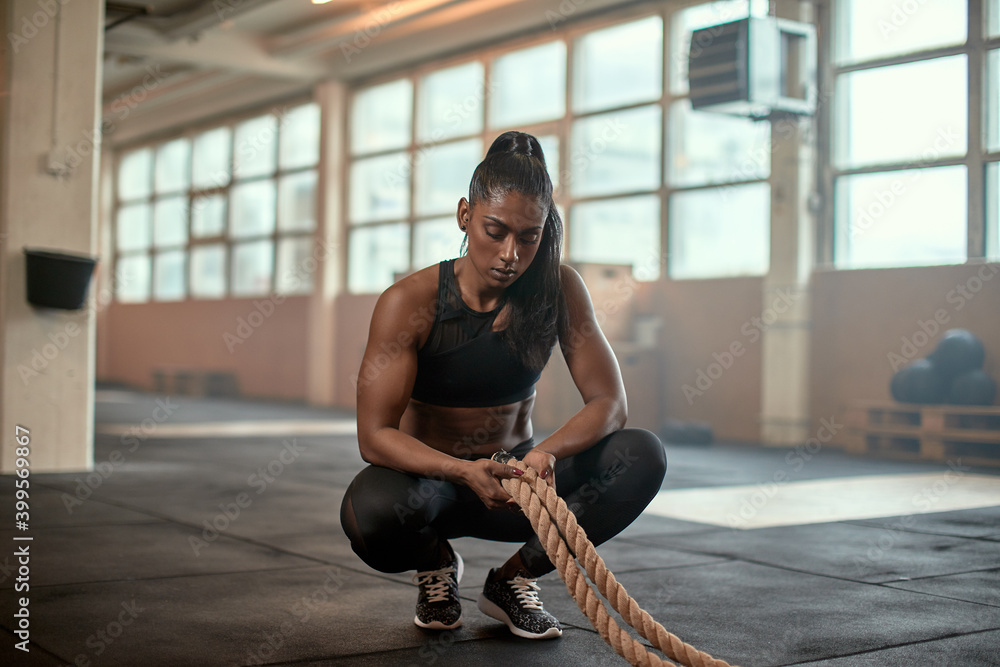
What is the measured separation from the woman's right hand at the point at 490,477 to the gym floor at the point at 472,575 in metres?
0.35

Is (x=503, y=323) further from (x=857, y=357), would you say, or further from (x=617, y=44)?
(x=617, y=44)

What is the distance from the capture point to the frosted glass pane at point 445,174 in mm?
9859

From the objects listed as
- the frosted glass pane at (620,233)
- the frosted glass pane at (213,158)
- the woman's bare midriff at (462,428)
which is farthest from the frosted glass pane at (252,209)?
the woman's bare midriff at (462,428)

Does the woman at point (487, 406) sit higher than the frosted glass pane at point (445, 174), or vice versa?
the frosted glass pane at point (445, 174)

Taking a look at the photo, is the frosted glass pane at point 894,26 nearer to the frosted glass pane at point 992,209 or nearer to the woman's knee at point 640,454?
the frosted glass pane at point 992,209

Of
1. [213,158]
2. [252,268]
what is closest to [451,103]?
[252,268]

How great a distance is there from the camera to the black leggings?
1956 mm

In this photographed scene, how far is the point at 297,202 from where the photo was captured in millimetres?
11703

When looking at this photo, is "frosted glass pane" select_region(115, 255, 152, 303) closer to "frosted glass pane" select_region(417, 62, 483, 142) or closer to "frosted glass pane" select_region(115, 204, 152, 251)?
"frosted glass pane" select_region(115, 204, 152, 251)

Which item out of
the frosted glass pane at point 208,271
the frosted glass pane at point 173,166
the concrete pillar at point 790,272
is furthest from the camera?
the frosted glass pane at point 173,166

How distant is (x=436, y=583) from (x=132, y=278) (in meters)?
13.8

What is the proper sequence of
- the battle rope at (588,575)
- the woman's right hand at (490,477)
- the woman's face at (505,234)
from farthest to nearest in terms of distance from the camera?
1. the woman's face at (505,234)
2. the woman's right hand at (490,477)
3. the battle rope at (588,575)

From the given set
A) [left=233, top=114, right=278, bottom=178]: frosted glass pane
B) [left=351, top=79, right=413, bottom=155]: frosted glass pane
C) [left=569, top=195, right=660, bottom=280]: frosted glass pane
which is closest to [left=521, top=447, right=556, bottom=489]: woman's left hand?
[left=569, top=195, right=660, bottom=280]: frosted glass pane

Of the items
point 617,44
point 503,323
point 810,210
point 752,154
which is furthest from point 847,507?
point 617,44
